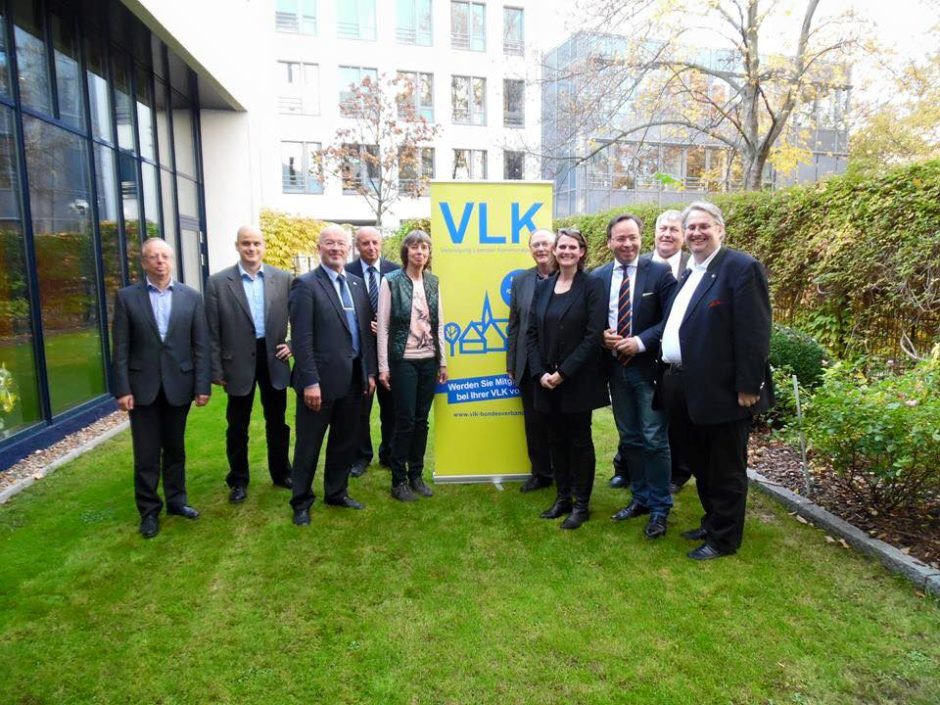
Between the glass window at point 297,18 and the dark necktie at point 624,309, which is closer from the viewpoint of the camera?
the dark necktie at point 624,309

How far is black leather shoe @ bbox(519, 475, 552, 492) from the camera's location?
4.64 m

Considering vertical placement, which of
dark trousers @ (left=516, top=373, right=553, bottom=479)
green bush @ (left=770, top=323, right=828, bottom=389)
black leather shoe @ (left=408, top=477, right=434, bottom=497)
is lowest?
Result: black leather shoe @ (left=408, top=477, right=434, bottom=497)

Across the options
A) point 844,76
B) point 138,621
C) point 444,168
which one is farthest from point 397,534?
point 444,168

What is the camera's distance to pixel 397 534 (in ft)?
12.7

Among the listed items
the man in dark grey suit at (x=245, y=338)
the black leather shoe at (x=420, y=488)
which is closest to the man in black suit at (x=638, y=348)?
the black leather shoe at (x=420, y=488)

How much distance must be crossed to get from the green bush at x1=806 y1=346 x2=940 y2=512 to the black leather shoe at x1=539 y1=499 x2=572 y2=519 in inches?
60.9

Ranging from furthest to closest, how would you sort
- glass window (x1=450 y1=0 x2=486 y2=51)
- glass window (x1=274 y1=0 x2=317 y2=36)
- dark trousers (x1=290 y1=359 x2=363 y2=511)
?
glass window (x1=450 y1=0 x2=486 y2=51) < glass window (x1=274 y1=0 x2=317 y2=36) < dark trousers (x1=290 y1=359 x2=363 y2=511)

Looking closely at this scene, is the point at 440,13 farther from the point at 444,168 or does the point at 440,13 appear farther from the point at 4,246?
the point at 4,246

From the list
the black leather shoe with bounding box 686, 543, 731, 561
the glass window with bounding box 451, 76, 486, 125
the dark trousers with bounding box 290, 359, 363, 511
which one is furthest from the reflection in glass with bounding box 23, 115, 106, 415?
the glass window with bounding box 451, 76, 486, 125

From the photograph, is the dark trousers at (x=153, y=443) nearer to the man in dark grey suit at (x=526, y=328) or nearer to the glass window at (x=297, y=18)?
the man in dark grey suit at (x=526, y=328)

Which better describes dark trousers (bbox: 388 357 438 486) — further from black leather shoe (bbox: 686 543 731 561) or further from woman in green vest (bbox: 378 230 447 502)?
black leather shoe (bbox: 686 543 731 561)

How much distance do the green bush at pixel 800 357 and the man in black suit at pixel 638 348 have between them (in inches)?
→ 80.4

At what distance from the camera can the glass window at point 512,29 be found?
28891 mm

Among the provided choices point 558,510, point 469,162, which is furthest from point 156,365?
point 469,162
